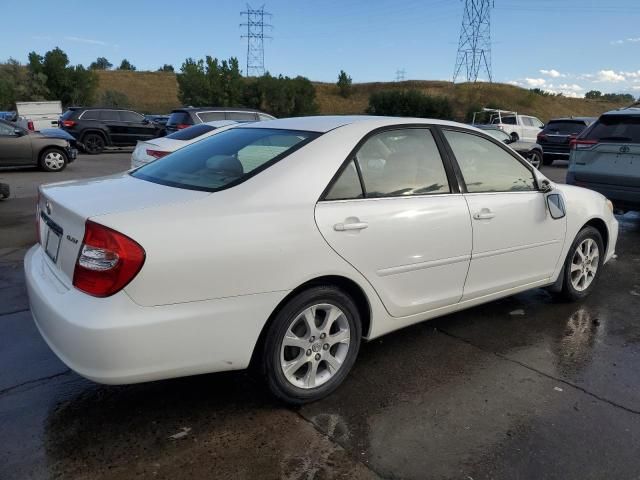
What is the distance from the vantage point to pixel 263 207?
2758 millimetres

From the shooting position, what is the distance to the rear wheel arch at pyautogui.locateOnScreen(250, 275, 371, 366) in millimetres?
2809

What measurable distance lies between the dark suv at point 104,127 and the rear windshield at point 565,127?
1400cm

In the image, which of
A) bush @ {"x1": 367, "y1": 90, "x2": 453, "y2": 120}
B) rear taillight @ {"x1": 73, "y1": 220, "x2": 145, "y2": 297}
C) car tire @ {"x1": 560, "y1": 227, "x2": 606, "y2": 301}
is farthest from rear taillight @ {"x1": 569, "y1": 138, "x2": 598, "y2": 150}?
bush @ {"x1": 367, "y1": 90, "x2": 453, "y2": 120}

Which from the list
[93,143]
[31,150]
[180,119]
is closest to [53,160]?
[31,150]

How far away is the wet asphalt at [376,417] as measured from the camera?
254cm

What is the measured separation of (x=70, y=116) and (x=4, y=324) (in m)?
18.2

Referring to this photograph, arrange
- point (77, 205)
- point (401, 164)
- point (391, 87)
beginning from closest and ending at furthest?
point (77, 205)
point (401, 164)
point (391, 87)

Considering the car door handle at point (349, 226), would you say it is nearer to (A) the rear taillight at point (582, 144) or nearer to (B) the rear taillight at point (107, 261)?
(B) the rear taillight at point (107, 261)

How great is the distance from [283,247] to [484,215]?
1619 millimetres

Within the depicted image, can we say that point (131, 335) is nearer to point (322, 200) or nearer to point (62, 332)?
point (62, 332)

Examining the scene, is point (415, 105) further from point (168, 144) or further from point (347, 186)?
point (347, 186)

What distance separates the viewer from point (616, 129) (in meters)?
7.71

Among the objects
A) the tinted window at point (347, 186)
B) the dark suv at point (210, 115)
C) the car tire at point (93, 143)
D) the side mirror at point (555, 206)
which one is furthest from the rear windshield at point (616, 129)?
the car tire at point (93, 143)

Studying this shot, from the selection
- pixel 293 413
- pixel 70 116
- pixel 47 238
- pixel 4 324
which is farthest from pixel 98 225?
pixel 70 116
